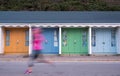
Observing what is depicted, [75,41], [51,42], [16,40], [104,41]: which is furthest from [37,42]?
[104,41]

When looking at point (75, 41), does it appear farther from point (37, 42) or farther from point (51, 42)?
point (37, 42)

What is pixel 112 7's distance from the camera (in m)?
52.4

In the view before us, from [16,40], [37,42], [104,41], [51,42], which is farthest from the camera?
[16,40]

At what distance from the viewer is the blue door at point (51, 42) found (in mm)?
33906

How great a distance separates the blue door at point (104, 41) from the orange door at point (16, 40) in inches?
253

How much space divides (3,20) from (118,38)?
10.7m

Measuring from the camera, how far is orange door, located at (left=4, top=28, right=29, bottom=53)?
1355 inches

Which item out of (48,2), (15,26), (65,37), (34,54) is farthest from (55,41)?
(48,2)

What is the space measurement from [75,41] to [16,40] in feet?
18.3

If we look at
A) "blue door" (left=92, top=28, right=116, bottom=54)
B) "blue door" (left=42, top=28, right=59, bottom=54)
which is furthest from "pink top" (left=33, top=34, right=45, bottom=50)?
"blue door" (left=92, top=28, right=116, bottom=54)

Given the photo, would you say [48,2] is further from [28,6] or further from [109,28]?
[109,28]

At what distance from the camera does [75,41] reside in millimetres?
34031

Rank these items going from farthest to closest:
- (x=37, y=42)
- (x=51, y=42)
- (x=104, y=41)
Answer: (x=104, y=41) < (x=51, y=42) < (x=37, y=42)

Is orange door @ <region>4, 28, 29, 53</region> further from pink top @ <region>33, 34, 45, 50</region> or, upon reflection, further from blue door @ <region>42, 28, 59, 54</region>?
pink top @ <region>33, 34, 45, 50</region>
